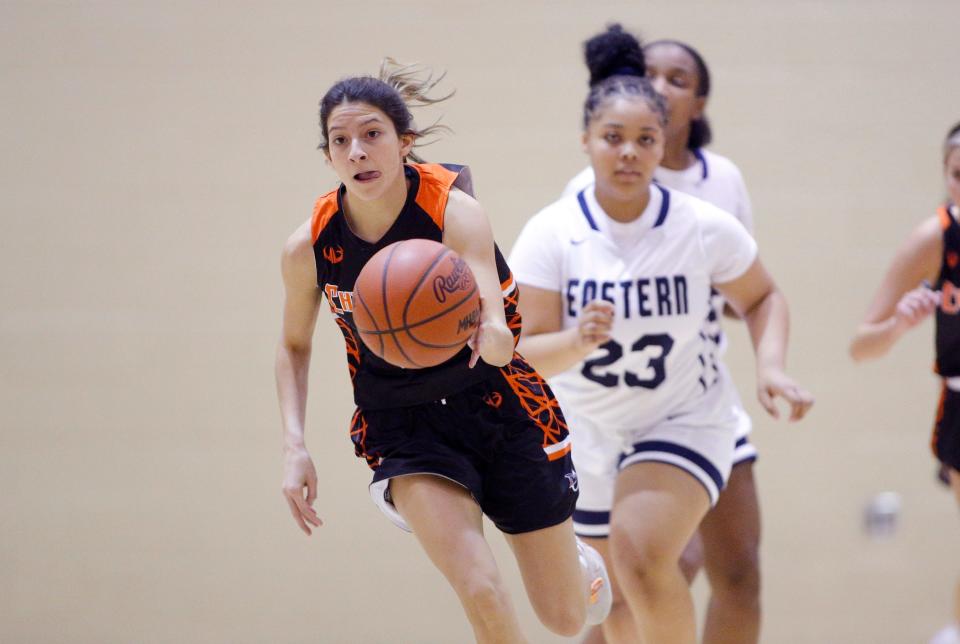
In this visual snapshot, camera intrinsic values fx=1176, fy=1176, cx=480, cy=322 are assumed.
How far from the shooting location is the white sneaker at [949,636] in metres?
4.81

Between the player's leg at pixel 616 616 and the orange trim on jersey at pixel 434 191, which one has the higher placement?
the orange trim on jersey at pixel 434 191

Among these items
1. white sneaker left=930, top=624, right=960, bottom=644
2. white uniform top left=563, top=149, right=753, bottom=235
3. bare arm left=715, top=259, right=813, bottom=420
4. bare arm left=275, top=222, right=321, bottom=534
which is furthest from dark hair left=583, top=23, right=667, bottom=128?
white sneaker left=930, top=624, right=960, bottom=644

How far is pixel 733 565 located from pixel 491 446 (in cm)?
127

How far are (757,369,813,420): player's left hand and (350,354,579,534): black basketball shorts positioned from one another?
0.66 metres

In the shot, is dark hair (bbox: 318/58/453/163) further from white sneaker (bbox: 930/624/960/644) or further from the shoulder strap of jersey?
white sneaker (bbox: 930/624/960/644)

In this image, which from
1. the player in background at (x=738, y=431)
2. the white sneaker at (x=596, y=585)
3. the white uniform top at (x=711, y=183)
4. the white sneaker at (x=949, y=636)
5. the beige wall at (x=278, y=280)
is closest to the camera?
the white sneaker at (x=596, y=585)

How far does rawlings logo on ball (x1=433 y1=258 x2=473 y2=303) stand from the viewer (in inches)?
103

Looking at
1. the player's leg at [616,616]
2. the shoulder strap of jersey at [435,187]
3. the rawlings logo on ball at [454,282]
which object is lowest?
the player's leg at [616,616]

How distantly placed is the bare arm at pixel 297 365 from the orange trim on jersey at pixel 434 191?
12.3 inches

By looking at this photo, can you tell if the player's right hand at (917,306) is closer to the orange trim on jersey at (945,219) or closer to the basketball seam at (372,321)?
the orange trim on jersey at (945,219)

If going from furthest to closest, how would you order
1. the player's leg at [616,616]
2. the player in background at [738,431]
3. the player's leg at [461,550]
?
the player in background at [738,431], the player's leg at [616,616], the player's leg at [461,550]

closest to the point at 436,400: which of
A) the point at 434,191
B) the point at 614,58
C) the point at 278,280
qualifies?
the point at 434,191

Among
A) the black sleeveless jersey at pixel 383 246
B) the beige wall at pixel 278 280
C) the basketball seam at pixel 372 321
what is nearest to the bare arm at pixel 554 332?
the black sleeveless jersey at pixel 383 246

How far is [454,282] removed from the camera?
2625mm
